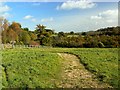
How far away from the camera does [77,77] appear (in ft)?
40.4

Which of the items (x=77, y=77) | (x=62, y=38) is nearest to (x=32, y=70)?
(x=77, y=77)

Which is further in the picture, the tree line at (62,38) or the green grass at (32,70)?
the tree line at (62,38)

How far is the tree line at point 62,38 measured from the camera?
26705 mm

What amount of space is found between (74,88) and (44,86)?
1.31 metres

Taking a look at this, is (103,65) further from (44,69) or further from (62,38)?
(62,38)

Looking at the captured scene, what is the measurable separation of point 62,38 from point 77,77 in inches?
824

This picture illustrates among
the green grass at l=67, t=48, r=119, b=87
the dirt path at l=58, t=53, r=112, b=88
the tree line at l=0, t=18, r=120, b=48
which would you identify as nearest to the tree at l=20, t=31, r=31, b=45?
the tree line at l=0, t=18, r=120, b=48

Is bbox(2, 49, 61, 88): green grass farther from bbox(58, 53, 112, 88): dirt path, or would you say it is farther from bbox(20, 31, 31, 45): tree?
bbox(20, 31, 31, 45): tree

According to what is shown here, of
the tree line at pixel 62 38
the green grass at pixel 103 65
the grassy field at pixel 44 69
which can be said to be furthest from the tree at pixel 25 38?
the grassy field at pixel 44 69

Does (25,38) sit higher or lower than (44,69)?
higher

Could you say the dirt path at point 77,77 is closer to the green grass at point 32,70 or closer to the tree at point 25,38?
the green grass at point 32,70

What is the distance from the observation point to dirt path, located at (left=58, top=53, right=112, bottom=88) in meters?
11.4

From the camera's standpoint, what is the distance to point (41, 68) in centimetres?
1343

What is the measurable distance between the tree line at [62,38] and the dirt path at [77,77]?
11056 millimetres
